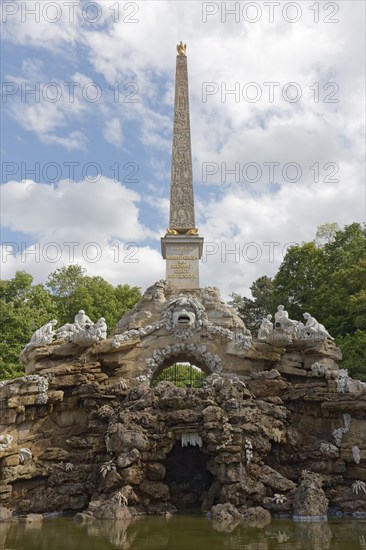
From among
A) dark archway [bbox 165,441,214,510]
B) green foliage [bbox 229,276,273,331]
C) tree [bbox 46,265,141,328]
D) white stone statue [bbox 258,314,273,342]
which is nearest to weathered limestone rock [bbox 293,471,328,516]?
dark archway [bbox 165,441,214,510]

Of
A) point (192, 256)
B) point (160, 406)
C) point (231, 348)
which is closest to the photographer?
point (160, 406)

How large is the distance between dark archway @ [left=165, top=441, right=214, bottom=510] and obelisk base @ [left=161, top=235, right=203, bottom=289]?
20.9 ft

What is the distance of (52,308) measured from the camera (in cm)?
2786

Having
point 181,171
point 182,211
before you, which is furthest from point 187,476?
point 181,171

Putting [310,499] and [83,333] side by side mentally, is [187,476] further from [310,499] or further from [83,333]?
[83,333]

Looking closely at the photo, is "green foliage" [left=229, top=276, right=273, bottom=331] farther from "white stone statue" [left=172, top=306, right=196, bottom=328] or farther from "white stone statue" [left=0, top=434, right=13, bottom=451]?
"white stone statue" [left=0, top=434, right=13, bottom=451]

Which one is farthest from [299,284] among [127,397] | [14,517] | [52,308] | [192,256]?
[14,517]

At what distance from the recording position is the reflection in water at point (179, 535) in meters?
9.28

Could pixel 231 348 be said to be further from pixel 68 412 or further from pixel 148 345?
pixel 68 412

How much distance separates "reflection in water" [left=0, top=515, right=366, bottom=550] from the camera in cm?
928

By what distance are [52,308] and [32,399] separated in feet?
41.3

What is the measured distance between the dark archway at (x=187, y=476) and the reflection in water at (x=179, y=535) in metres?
1.98

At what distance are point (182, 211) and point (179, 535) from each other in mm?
13353

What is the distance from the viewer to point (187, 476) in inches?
613
